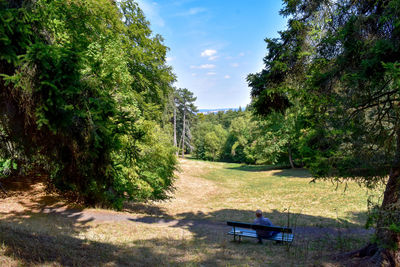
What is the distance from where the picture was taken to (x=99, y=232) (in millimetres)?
7824

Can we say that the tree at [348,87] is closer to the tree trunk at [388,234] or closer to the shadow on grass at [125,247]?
the tree trunk at [388,234]

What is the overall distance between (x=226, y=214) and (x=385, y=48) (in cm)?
1169

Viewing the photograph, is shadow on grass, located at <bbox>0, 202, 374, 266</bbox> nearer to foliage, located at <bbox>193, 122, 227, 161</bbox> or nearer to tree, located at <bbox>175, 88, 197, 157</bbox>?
tree, located at <bbox>175, 88, 197, 157</bbox>

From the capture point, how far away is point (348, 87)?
5.30 metres

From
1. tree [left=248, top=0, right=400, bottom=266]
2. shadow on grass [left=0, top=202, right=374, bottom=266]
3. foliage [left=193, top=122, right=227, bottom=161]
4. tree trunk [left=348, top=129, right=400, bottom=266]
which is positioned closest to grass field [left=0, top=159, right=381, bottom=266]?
shadow on grass [left=0, top=202, right=374, bottom=266]

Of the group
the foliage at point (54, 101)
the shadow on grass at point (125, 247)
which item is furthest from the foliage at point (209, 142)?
the foliage at point (54, 101)

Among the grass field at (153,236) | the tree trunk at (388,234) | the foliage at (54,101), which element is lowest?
the grass field at (153,236)

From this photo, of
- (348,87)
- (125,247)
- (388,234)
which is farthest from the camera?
(125,247)

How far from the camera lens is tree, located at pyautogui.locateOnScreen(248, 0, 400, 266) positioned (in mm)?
4465

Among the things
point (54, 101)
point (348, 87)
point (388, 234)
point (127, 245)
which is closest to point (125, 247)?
point (127, 245)

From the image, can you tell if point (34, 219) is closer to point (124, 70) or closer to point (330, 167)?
point (124, 70)

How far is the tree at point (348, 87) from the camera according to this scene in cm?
446

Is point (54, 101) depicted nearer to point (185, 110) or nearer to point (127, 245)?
point (127, 245)

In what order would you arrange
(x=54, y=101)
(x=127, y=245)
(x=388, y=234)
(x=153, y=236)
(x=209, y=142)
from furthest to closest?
1. (x=209, y=142)
2. (x=153, y=236)
3. (x=127, y=245)
4. (x=388, y=234)
5. (x=54, y=101)
